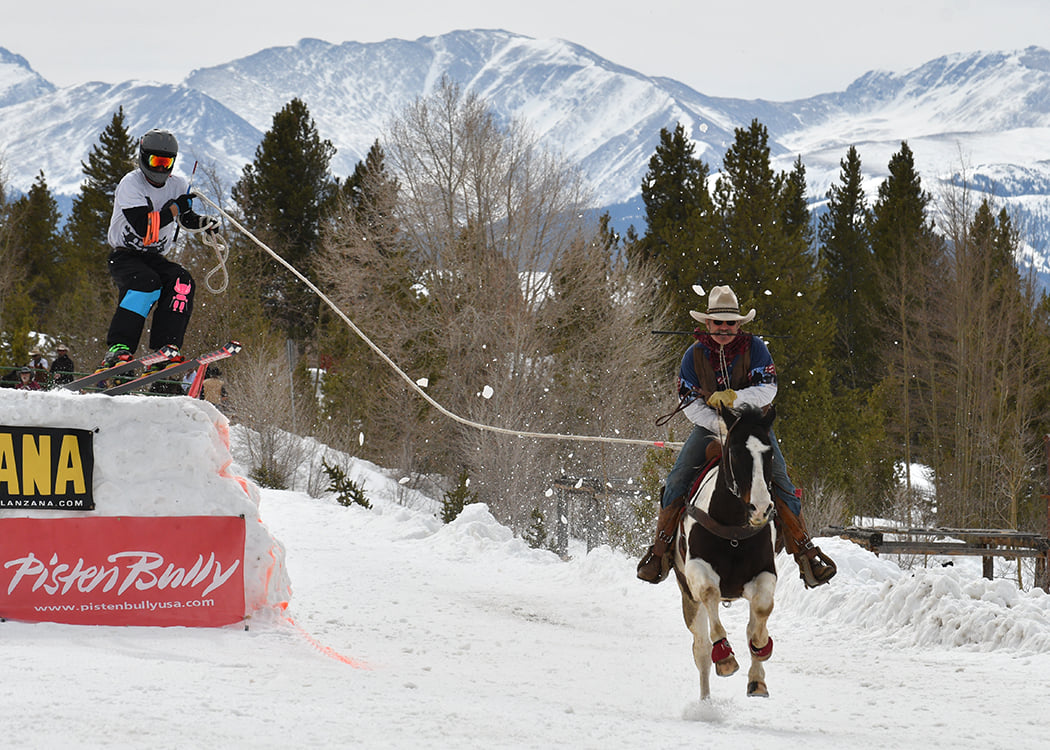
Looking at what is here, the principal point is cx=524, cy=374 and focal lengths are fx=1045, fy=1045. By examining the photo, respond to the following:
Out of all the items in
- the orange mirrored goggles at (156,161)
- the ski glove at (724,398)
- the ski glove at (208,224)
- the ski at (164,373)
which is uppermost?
the orange mirrored goggles at (156,161)

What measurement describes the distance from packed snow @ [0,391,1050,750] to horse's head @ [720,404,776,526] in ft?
4.33

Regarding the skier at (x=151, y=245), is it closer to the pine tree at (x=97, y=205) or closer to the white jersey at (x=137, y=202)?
the white jersey at (x=137, y=202)

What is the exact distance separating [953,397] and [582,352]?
14570mm

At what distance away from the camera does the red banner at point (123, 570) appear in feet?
23.6

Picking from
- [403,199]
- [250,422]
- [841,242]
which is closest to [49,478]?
[250,422]

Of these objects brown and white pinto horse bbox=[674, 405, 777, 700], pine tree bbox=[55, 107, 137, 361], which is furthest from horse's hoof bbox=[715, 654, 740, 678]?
pine tree bbox=[55, 107, 137, 361]

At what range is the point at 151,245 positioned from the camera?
26.4 feet

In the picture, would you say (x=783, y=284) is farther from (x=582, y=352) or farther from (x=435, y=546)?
(x=435, y=546)

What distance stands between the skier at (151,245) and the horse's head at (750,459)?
4.13 metres

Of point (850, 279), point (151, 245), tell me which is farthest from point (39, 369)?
point (850, 279)

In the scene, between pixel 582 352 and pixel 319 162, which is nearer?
pixel 582 352

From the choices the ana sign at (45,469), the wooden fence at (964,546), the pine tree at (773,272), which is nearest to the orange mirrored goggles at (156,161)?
the ana sign at (45,469)

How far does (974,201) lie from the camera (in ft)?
125

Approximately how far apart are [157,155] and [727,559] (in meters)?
5.11
